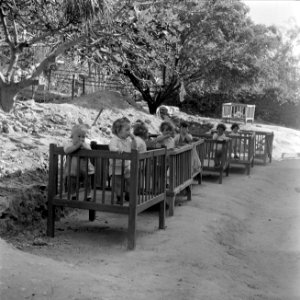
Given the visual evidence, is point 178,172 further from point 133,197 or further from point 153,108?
point 153,108

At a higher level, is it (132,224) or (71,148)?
(71,148)

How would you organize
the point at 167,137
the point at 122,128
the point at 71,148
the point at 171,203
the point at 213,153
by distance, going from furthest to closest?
the point at 213,153 → the point at 167,137 → the point at 171,203 → the point at 122,128 → the point at 71,148

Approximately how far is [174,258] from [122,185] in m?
0.97

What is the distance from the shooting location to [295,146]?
19562mm

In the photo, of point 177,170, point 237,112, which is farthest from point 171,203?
point 237,112

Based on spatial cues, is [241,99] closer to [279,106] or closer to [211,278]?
[279,106]

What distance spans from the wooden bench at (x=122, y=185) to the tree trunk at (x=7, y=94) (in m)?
3.49

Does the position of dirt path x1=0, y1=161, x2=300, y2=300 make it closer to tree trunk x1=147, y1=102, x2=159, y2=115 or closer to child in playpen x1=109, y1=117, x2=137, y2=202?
child in playpen x1=109, y1=117, x2=137, y2=202

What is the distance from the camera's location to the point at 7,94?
29.7 feet

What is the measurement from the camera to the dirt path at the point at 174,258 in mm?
3891

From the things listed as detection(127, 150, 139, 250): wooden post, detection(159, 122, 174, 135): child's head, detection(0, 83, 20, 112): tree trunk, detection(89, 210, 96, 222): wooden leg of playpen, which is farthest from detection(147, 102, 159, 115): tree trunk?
detection(127, 150, 139, 250): wooden post

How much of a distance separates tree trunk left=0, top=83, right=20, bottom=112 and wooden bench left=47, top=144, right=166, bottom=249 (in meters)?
3.49

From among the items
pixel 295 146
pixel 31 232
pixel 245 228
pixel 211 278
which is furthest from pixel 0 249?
pixel 295 146

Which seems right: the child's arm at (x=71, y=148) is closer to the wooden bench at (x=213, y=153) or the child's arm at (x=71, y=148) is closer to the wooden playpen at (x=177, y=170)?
the wooden playpen at (x=177, y=170)
